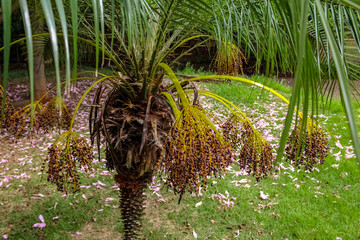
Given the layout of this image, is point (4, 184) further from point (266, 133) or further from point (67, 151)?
point (266, 133)

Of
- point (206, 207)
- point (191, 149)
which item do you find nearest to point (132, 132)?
point (191, 149)

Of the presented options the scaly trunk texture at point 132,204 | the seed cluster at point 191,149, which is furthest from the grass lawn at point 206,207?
the seed cluster at point 191,149

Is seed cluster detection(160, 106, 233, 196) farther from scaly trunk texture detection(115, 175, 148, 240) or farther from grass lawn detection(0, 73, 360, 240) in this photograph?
grass lawn detection(0, 73, 360, 240)

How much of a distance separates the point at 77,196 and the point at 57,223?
1.47ft

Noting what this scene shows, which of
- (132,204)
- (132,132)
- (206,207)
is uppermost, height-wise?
(132,132)

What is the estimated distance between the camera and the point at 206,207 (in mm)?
3061

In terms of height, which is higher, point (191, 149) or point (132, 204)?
point (191, 149)

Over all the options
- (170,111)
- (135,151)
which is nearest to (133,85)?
(170,111)

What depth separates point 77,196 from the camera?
323 cm

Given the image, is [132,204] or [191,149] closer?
[191,149]

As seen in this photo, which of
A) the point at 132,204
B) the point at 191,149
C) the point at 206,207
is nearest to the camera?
the point at 191,149

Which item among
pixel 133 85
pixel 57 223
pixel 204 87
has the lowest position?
pixel 57 223

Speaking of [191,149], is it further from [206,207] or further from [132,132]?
[206,207]

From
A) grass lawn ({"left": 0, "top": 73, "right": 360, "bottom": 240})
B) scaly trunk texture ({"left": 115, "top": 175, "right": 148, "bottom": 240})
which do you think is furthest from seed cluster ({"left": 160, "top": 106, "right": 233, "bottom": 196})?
grass lawn ({"left": 0, "top": 73, "right": 360, "bottom": 240})
